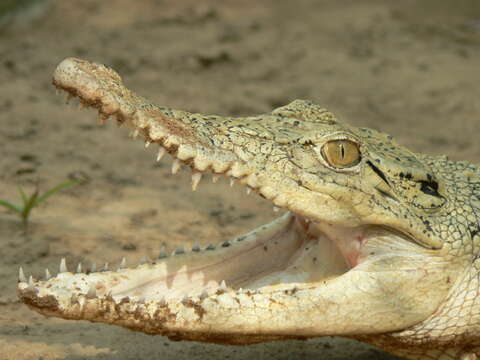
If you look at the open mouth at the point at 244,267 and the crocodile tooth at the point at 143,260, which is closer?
the open mouth at the point at 244,267

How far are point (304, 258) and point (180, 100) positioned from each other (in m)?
4.15

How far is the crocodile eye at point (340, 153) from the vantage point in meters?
3.38

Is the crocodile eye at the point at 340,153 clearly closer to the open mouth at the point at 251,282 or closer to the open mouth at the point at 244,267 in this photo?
the open mouth at the point at 251,282

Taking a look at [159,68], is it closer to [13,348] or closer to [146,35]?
[146,35]

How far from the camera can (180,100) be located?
756cm

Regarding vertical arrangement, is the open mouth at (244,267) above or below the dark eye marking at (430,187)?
below

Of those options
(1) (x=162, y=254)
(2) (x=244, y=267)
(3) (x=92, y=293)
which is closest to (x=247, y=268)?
(2) (x=244, y=267)

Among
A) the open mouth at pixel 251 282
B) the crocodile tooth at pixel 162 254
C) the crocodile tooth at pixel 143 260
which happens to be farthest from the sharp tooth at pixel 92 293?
the crocodile tooth at pixel 162 254

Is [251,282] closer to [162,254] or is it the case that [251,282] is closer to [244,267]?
[244,267]

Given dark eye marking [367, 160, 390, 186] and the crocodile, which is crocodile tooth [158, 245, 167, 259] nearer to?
the crocodile

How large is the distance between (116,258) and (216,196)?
134cm

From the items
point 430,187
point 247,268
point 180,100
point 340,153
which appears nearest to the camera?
point 340,153

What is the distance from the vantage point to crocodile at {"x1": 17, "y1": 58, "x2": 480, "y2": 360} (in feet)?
10.1

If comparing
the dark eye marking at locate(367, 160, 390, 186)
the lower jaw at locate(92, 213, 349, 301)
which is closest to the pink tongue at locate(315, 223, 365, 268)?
the lower jaw at locate(92, 213, 349, 301)
